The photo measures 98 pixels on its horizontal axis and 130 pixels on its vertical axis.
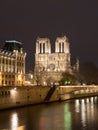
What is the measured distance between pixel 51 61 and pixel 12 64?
27613 millimetres

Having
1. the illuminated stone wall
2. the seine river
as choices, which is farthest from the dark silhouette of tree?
the seine river

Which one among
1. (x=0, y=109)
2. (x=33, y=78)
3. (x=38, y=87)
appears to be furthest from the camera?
(x=33, y=78)

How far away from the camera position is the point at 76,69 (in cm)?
9512

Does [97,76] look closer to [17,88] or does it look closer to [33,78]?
[33,78]

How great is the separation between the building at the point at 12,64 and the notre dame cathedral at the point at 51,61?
19.6m

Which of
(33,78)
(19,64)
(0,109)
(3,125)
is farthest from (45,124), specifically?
(33,78)

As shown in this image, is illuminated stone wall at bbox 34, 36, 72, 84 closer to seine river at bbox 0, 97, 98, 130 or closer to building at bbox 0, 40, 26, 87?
building at bbox 0, 40, 26, 87

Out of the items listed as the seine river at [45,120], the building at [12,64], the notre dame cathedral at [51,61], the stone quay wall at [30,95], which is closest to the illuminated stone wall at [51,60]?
the notre dame cathedral at [51,61]

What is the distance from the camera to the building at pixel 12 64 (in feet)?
206

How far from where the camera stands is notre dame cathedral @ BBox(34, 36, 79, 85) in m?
90.2

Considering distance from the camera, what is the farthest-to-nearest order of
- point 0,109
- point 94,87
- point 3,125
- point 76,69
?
point 76,69
point 94,87
point 0,109
point 3,125

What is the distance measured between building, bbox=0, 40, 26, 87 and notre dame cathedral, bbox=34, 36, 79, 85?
1958cm

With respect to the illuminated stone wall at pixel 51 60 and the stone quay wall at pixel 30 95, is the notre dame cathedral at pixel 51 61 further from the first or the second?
the stone quay wall at pixel 30 95

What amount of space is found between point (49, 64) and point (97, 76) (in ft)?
37.4
